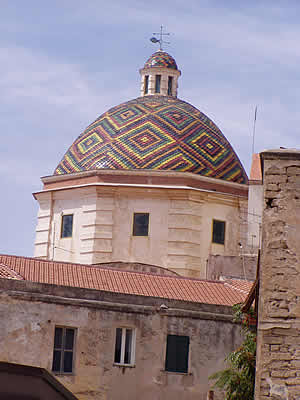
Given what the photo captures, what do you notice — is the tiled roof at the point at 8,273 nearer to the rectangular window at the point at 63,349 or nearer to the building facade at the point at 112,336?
the building facade at the point at 112,336

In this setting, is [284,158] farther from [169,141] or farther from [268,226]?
[169,141]

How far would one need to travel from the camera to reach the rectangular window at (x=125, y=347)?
66.2 ft

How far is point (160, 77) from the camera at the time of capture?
3244 cm

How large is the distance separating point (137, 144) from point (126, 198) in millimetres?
1651

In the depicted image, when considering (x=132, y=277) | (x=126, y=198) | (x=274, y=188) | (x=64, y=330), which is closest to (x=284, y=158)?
(x=274, y=188)

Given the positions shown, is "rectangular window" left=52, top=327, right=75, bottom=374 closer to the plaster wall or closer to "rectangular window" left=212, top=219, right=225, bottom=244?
the plaster wall

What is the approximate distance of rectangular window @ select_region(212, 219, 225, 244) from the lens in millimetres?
29188

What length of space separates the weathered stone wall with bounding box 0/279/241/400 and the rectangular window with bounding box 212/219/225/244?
8254 millimetres

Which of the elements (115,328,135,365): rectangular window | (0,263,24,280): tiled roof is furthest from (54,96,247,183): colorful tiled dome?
(115,328,135,365): rectangular window

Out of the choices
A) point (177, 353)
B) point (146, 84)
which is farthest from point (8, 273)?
point (146, 84)

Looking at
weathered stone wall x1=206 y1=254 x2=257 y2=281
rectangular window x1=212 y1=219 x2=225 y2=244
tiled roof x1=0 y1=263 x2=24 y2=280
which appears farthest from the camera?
rectangular window x1=212 y1=219 x2=225 y2=244

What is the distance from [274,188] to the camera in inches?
518

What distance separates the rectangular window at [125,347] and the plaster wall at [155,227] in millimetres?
7987

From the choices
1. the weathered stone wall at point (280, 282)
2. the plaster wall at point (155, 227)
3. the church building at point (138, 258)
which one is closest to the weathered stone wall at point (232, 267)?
the church building at point (138, 258)
